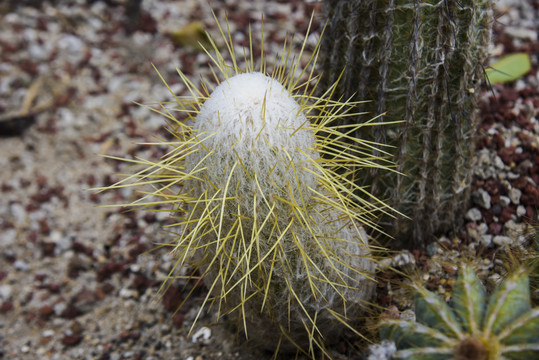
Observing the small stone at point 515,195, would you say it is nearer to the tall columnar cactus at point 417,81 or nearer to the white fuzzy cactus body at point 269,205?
the tall columnar cactus at point 417,81

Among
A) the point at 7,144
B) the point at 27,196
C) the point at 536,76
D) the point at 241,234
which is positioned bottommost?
the point at 27,196

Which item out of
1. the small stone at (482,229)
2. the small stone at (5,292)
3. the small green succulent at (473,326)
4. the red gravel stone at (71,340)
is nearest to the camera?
the small green succulent at (473,326)

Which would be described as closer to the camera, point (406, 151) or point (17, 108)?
point (406, 151)

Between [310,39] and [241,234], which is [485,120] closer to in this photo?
[310,39]

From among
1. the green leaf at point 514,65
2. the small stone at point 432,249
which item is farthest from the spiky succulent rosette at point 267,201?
the green leaf at point 514,65

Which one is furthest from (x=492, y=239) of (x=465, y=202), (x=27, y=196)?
(x=27, y=196)

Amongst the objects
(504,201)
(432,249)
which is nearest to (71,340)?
(432,249)
